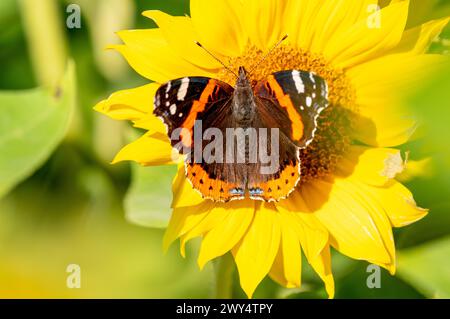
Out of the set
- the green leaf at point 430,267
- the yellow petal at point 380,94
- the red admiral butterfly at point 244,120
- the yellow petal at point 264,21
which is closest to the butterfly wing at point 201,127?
the red admiral butterfly at point 244,120

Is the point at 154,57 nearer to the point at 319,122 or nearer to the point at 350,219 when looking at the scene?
the point at 319,122

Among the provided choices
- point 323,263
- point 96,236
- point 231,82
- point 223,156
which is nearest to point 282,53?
point 231,82

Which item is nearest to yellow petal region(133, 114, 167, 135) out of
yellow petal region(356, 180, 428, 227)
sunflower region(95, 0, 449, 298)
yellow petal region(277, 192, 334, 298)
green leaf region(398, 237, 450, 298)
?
sunflower region(95, 0, 449, 298)

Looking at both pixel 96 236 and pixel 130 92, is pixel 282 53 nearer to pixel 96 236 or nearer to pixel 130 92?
pixel 130 92

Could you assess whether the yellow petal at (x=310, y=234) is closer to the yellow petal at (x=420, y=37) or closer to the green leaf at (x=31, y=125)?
the yellow petal at (x=420, y=37)

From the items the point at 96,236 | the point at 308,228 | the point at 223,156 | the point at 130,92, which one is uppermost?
the point at 130,92

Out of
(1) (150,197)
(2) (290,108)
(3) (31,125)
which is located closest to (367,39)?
(2) (290,108)
